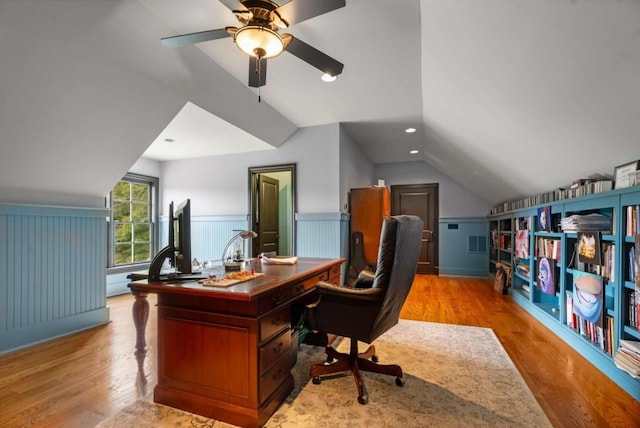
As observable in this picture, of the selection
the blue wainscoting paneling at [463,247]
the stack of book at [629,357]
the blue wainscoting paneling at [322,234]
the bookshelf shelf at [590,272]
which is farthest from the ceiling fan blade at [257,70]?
the blue wainscoting paneling at [463,247]

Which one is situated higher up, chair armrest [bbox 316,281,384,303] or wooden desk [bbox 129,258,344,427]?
chair armrest [bbox 316,281,384,303]

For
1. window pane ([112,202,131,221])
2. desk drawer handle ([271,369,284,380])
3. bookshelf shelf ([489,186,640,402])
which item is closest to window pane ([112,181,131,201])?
window pane ([112,202,131,221])

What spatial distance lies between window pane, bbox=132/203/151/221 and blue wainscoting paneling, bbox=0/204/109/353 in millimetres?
2075

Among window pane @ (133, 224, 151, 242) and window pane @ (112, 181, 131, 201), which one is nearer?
window pane @ (112, 181, 131, 201)

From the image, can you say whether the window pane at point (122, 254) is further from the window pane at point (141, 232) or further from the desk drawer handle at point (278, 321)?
the desk drawer handle at point (278, 321)

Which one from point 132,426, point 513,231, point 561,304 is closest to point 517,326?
point 561,304

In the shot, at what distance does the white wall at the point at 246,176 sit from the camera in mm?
4387

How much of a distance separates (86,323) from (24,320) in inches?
21.2

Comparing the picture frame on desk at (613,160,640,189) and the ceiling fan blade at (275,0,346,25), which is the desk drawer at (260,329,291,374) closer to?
the ceiling fan blade at (275,0,346,25)

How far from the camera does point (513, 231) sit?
443cm

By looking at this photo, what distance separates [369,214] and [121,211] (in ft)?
13.9

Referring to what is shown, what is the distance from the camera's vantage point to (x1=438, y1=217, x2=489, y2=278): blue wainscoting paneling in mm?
6012

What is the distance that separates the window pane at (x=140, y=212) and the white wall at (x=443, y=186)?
503 centimetres

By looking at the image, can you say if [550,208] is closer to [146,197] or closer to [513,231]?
[513,231]
